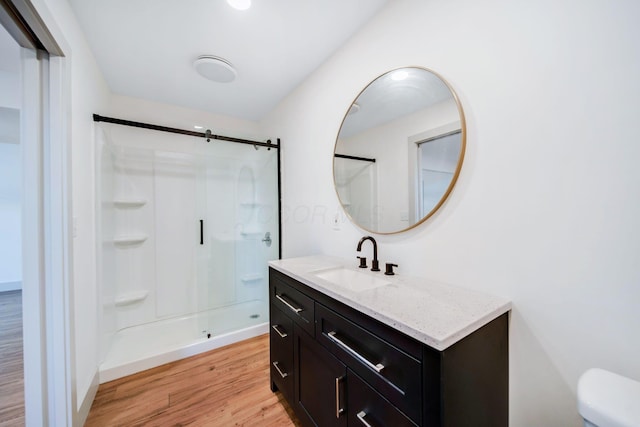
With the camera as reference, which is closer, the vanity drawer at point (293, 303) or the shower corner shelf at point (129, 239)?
the vanity drawer at point (293, 303)

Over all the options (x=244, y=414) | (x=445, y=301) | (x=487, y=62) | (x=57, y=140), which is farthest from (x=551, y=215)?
→ (x=57, y=140)

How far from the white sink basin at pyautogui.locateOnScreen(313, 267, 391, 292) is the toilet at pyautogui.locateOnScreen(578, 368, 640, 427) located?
2.35 ft

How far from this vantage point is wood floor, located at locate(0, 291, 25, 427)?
4.32ft

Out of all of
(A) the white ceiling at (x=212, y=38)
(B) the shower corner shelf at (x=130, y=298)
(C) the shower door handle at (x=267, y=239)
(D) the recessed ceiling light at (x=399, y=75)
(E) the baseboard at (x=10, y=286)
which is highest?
(A) the white ceiling at (x=212, y=38)

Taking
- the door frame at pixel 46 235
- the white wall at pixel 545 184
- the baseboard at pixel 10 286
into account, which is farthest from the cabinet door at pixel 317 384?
the baseboard at pixel 10 286

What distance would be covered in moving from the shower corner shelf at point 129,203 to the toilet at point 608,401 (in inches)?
128

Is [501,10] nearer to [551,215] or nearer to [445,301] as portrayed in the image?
[551,215]

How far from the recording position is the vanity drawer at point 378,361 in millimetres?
708

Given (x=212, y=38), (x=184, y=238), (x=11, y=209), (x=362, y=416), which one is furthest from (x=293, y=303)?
(x=184, y=238)

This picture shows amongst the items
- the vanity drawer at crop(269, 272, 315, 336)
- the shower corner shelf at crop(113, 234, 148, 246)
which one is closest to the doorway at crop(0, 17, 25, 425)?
the shower corner shelf at crop(113, 234, 148, 246)

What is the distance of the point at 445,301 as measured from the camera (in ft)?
3.05

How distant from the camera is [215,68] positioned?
1942mm

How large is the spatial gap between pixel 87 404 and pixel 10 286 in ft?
2.81

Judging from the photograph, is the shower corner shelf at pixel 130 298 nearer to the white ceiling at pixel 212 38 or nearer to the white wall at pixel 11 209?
the white wall at pixel 11 209
